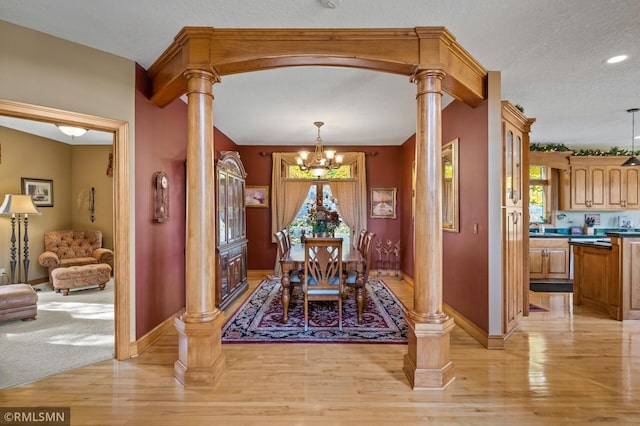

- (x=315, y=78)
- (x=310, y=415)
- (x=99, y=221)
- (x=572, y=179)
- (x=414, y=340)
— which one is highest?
(x=315, y=78)

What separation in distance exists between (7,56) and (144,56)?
888 millimetres

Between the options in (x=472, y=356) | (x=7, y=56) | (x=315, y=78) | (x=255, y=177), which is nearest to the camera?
(x=7, y=56)

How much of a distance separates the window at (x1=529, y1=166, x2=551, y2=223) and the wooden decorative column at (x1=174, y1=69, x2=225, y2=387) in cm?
631

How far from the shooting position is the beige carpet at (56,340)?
8.17 ft

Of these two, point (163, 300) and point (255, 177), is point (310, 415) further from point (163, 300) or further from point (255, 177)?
point (255, 177)

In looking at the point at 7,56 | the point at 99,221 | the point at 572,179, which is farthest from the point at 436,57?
the point at 99,221

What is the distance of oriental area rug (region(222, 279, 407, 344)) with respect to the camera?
3059 millimetres

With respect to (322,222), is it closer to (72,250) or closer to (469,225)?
(469,225)

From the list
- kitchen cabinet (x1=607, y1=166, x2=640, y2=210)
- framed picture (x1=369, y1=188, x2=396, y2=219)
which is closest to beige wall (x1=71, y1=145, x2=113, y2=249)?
framed picture (x1=369, y1=188, x2=396, y2=219)

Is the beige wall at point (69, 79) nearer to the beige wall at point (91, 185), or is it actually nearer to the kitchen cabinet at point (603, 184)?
the beige wall at point (91, 185)

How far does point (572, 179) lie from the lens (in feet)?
18.8

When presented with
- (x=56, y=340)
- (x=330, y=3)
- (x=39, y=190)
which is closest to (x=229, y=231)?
(x=56, y=340)

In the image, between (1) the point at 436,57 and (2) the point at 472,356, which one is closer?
(1) the point at 436,57

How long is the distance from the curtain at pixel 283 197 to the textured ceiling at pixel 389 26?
5.96 ft
